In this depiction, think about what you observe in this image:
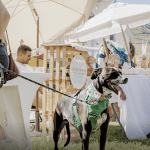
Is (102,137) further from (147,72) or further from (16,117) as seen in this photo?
(147,72)

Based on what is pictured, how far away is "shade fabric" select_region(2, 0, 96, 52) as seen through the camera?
4.39 m

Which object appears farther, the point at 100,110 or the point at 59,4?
the point at 59,4

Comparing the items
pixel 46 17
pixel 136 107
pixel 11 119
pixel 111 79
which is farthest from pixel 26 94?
pixel 46 17

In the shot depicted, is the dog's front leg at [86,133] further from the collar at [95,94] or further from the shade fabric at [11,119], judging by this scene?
the shade fabric at [11,119]

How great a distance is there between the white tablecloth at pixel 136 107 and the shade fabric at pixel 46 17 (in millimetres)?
2079

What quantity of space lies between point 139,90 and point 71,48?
1.46m

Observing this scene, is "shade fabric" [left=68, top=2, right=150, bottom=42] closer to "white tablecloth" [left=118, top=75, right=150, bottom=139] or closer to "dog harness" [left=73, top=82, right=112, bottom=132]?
"white tablecloth" [left=118, top=75, right=150, bottom=139]

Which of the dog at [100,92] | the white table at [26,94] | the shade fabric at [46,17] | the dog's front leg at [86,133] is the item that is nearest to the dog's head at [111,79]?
the dog at [100,92]

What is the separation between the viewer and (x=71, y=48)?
3.42 meters

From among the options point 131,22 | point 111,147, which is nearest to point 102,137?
point 111,147

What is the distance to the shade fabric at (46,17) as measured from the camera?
14.4 ft

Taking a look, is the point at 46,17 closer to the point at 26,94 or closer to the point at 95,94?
the point at 26,94

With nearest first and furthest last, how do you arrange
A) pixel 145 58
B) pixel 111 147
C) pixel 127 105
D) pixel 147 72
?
1. pixel 111 147
2. pixel 127 105
3. pixel 147 72
4. pixel 145 58

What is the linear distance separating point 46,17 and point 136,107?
3.51m
